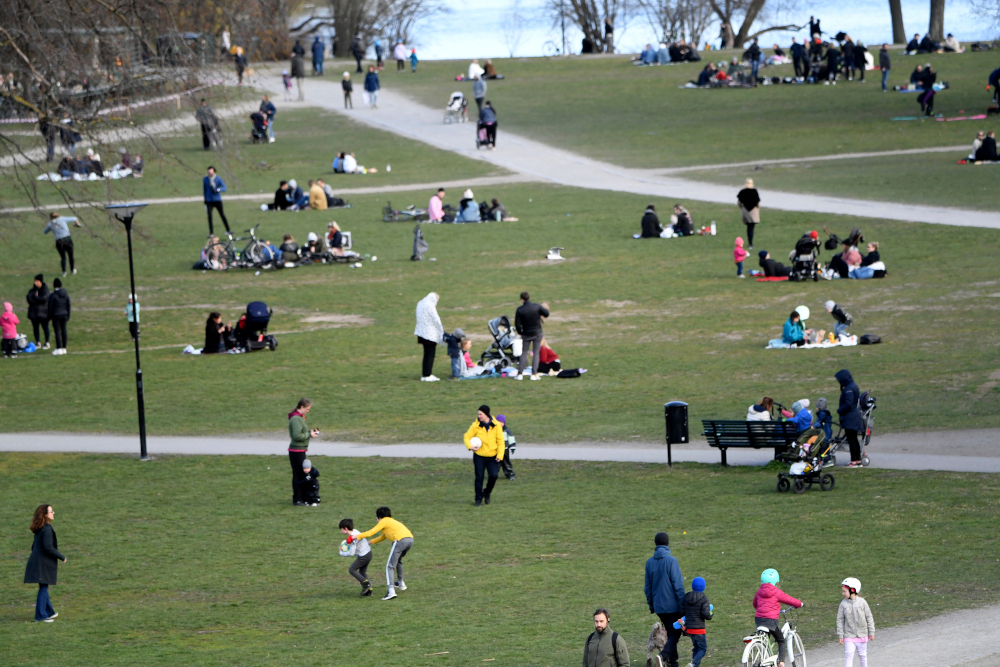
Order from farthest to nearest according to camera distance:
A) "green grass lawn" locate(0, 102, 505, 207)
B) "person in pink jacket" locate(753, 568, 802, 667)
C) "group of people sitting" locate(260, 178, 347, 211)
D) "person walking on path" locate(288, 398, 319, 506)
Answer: "green grass lawn" locate(0, 102, 505, 207) → "group of people sitting" locate(260, 178, 347, 211) → "person walking on path" locate(288, 398, 319, 506) → "person in pink jacket" locate(753, 568, 802, 667)

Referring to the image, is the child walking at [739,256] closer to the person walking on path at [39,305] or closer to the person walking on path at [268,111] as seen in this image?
the person walking on path at [39,305]

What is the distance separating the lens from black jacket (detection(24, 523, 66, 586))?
13.9 metres

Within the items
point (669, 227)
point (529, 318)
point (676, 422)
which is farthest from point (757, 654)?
point (669, 227)

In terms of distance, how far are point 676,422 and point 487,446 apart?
3.01m

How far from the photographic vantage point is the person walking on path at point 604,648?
10.6 metres

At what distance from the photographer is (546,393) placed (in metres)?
23.9

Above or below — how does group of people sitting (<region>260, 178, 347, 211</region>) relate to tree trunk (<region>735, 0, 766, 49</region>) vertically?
below

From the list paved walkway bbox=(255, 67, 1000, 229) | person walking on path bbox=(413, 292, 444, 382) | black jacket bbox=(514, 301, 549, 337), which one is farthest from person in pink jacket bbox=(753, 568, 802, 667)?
paved walkway bbox=(255, 67, 1000, 229)

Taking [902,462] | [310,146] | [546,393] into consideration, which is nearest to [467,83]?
[310,146]

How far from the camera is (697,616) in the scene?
37.6ft

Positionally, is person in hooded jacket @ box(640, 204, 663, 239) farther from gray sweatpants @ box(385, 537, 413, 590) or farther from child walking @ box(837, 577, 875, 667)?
child walking @ box(837, 577, 875, 667)

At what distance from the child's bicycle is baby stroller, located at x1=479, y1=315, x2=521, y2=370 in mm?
15112

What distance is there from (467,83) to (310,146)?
15756mm

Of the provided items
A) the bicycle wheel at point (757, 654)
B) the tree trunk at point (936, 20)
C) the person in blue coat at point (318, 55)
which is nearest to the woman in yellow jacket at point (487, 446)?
the bicycle wheel at point (757, 654)
